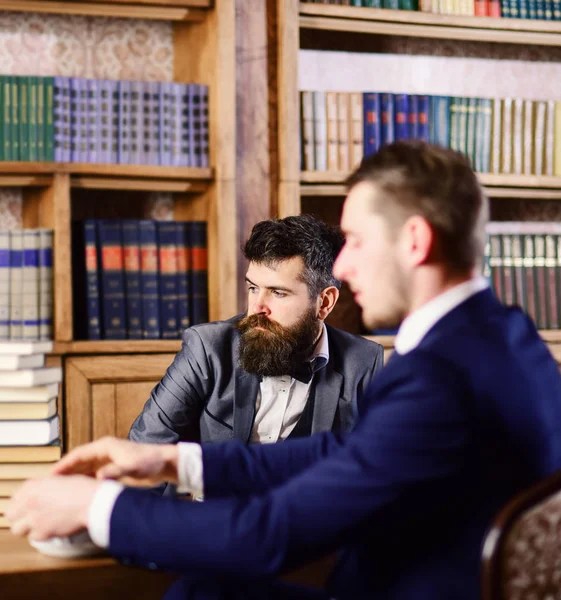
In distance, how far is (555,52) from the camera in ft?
10.5

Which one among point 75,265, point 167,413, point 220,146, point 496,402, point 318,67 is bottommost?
point 167,413

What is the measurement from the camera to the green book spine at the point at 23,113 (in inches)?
96.9

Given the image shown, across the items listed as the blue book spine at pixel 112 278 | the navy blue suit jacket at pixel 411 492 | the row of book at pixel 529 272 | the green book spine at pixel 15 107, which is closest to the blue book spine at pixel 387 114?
the row of book at pixel 529 272

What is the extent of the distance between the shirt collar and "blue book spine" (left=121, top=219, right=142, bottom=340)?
1668mm

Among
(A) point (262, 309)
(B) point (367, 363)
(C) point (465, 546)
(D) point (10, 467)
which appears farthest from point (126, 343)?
(C) point (465, 546)

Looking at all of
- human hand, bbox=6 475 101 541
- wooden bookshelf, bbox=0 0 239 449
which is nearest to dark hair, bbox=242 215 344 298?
wooden bookshelf, bbox=0 0 239 449

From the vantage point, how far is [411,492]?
852 millimetres

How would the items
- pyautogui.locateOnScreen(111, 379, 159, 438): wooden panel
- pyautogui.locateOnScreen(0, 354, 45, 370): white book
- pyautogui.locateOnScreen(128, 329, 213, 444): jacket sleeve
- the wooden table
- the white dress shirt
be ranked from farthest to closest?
pyautogui.locateOnScreen(111, 379, 159, 438): wooden panel → the white dress shirt → pyautogui.locateOnScreen(128, 329, 213, 444): jacket sleeve → pyautogui.locateOnScreen(0, 354, 45, 370): white book → the wooden table

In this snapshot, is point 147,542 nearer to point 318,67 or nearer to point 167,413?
point 167,413

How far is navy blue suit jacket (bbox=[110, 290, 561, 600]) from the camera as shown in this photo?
2.78 ft

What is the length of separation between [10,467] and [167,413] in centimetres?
69

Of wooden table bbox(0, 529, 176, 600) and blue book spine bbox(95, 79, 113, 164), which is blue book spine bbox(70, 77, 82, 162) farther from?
wooden table bbox(0, 529, 176, 600)

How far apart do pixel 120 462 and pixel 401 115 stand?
1.95m

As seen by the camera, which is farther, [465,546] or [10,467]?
[10,467]
